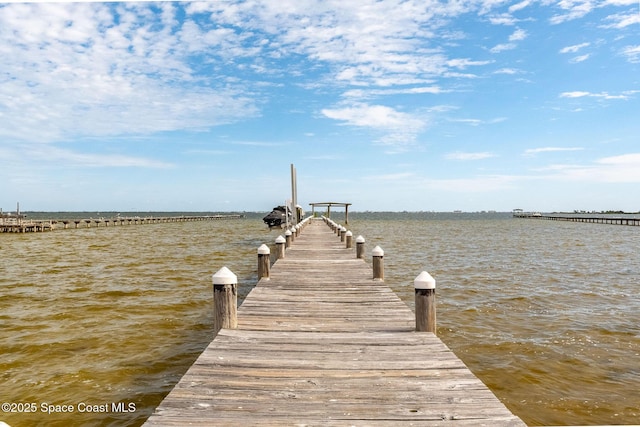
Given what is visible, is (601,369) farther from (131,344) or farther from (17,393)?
(17,393)

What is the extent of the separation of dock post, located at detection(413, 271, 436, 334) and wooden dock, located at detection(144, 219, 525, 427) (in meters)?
0.16

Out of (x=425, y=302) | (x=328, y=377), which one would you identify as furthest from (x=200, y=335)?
(x=328, y=377)

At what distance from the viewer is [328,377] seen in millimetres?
4629

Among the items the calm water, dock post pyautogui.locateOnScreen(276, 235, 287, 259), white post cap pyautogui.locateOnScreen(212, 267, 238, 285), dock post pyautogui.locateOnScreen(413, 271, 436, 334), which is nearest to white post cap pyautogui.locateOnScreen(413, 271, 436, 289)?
dock post pyautogui.locateOnScreen(413, 271, 436, 334)

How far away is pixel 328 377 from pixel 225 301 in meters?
2.26

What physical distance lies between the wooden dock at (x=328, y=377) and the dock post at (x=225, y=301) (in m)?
0.23

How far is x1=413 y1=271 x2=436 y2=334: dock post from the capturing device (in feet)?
19.8

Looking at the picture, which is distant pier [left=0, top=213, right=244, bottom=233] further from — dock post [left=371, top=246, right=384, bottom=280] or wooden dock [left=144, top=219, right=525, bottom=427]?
wooden dock [left=144, top=219, right=525, bottom=427]

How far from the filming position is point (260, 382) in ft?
14.6

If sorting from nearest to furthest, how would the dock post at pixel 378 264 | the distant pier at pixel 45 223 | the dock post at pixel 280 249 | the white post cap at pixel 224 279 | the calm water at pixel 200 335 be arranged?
the white post cap at pixel 224 279 < the calm water at pixel 200 335 < the dock post at pixel 378 264 < the dock post at pixel 280 249 < the distant pier at pixel 45 223

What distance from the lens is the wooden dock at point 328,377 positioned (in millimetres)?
3793

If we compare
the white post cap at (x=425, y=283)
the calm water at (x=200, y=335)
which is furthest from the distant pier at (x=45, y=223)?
the white post cap at (x=425, y=283)

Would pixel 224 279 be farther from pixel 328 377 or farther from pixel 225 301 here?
pixel 328 377

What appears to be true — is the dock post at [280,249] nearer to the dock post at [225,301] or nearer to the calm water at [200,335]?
the calm water at [200,335]
